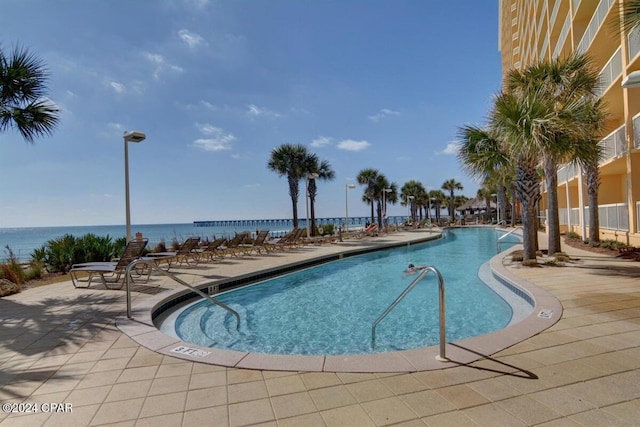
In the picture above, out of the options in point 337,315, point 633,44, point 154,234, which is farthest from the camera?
point 154,234

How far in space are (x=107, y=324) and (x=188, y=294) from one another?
2.17 meters

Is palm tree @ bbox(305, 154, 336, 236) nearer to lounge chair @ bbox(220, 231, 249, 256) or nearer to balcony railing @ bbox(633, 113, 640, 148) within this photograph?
lounge chair @ bbox(220, 231, 249, 256)

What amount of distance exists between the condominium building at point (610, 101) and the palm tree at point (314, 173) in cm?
1503

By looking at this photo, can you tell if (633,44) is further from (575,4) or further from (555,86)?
(575,4)

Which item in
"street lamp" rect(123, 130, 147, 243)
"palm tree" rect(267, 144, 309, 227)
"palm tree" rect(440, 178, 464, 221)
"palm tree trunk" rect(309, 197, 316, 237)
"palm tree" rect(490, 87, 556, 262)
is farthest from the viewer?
"palm tree" rect(440, 178, 464, 221)

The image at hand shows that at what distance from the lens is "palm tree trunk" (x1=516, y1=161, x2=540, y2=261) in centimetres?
911

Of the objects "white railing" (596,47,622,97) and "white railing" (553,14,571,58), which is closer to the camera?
"white railing" (596,47,622,97)

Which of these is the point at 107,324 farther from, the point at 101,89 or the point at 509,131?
the point at 101,89

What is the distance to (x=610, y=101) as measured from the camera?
12750mm

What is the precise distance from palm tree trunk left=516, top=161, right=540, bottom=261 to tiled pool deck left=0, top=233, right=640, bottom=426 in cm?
520

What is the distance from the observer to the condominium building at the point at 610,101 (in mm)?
10609

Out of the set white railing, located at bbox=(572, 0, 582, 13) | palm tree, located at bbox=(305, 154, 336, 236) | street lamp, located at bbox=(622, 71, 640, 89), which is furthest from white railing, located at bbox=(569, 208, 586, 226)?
street lamp, located at bbox=(622, 71, 640, 89)

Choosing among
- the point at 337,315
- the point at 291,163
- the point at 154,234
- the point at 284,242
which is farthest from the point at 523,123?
the point at 154,234

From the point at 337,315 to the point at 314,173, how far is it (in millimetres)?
18379
